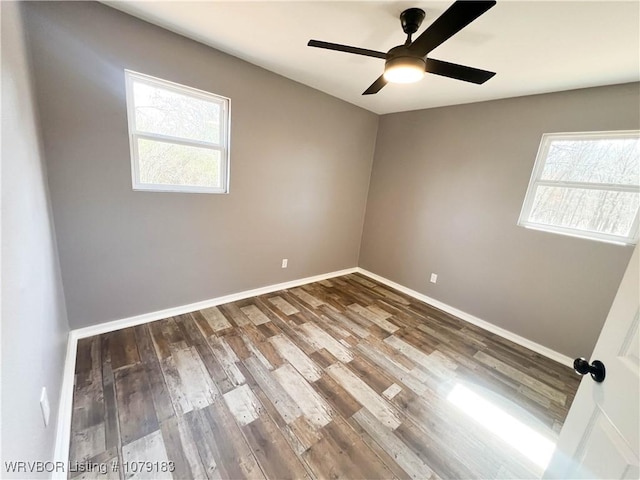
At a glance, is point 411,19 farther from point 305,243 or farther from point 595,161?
point 305,243

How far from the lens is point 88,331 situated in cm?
209

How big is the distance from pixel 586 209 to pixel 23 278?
12.7 feet

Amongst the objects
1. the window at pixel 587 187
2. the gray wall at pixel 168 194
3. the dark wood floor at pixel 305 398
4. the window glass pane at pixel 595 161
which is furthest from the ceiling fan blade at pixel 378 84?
the dark wood floor at pixel 305 398

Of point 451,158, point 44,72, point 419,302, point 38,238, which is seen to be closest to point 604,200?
point 451,158

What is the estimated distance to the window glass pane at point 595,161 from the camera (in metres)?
2.10

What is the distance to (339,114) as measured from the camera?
3312mm

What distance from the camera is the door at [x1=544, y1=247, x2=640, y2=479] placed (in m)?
0.72

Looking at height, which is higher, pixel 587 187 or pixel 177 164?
pixel 587 187

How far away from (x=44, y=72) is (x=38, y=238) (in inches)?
46.1

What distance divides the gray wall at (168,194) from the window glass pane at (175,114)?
0.44 feet

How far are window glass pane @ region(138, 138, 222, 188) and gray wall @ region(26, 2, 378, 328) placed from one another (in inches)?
5.2

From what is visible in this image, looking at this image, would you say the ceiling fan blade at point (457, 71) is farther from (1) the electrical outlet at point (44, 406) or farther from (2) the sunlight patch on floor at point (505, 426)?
(1) the electrical outlet at point (44, 406)

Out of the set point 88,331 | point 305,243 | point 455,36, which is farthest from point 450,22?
point 88,331

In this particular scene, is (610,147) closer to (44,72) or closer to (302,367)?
(302,367)
